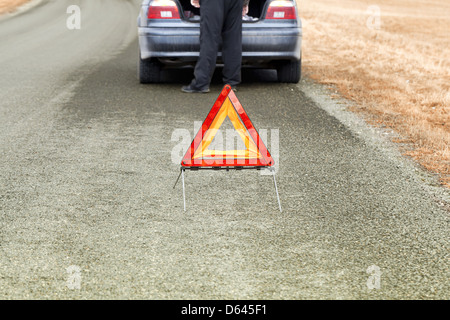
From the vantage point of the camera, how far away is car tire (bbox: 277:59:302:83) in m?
Result: 9.09

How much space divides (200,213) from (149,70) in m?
5.23

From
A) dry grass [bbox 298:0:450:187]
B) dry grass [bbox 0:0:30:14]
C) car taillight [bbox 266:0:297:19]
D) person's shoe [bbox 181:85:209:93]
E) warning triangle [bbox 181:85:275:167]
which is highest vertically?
car taillight [bbox 266:0:297:19]

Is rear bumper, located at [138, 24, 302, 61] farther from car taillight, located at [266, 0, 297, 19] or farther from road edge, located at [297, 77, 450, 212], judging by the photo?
road edge, located at [297, 77, 450, 212]

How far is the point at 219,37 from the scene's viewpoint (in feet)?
26.4

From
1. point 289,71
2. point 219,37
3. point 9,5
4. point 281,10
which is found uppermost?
point 281,10

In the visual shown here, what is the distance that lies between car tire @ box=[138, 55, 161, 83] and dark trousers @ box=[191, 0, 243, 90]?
95cm

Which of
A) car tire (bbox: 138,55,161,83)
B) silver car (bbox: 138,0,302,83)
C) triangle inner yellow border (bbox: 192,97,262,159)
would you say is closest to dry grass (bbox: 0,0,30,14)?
car tire (bbox: 138,55,161,83)

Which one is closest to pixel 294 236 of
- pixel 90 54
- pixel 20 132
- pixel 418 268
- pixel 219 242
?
pixel 219 242

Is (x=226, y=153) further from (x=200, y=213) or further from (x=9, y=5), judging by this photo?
(x=9, y=5)

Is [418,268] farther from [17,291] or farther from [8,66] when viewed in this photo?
[8,66]

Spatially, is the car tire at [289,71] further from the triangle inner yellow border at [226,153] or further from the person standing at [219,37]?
the triangle inner yellow border at [226,153]

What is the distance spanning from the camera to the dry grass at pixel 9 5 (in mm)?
25622

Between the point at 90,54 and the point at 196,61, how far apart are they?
494 centimetres

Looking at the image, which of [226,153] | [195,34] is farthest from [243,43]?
[226,153]
